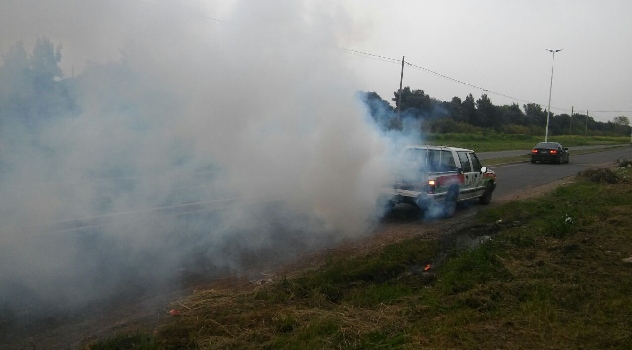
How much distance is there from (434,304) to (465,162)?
7106 millimetres

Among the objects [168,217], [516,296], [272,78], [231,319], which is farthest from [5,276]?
[516,296]

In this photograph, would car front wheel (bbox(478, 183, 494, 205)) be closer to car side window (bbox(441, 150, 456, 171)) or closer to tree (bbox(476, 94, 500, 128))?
car side window (bbox(441, 150, 456, 171))

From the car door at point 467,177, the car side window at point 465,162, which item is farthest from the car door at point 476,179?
the car side window at point 465,162

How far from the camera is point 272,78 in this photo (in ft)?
27.8

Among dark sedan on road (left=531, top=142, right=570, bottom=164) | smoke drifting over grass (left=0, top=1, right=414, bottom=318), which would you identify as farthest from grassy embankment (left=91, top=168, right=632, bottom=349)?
dark sedan on road (left=531, top=142, right=570, bottom=164)

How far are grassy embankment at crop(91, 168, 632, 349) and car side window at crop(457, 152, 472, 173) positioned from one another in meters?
3.63

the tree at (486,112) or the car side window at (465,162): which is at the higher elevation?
the tree at (486,112)

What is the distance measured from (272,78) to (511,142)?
189 ft

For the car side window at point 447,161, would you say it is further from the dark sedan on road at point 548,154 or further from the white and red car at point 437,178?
the dark sedan on road at point 548,154

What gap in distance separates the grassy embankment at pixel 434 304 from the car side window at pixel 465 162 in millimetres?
3630

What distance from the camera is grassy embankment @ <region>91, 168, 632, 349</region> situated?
412 centimetres

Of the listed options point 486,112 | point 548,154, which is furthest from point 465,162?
point 486,112

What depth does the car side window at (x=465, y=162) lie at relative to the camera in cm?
1131

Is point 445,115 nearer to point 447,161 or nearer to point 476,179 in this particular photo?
point 476,179
